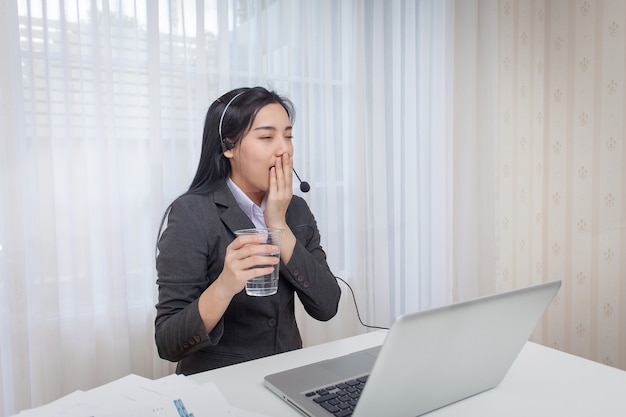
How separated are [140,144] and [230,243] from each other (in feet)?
2.81

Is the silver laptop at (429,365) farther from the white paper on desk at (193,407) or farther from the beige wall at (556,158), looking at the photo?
the beige wall at (556,158)

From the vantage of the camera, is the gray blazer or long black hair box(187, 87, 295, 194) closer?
the gray blazer

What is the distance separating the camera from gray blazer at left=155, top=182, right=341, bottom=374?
1364mm

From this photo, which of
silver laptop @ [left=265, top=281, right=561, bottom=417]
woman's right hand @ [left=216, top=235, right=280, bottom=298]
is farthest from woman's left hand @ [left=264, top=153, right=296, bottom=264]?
silver laptop @ [left=265, top=281, right=561, bottom=417]

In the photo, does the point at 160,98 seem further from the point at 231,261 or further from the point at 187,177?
the point at 231,261

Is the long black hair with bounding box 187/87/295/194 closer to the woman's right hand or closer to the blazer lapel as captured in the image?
the blazer lapel

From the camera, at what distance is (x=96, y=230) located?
1970 millimetres

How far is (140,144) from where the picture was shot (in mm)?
2041

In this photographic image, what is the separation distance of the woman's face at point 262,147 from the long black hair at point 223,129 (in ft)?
0.07

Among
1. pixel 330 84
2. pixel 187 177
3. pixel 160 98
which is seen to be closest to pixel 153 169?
pixel 187 177

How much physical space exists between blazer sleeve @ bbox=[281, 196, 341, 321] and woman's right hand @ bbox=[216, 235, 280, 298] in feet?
1.02

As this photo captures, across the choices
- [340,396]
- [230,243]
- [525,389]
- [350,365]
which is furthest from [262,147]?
[525,389]

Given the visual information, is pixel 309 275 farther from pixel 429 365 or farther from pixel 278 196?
pixel 429 365

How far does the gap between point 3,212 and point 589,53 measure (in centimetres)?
266
